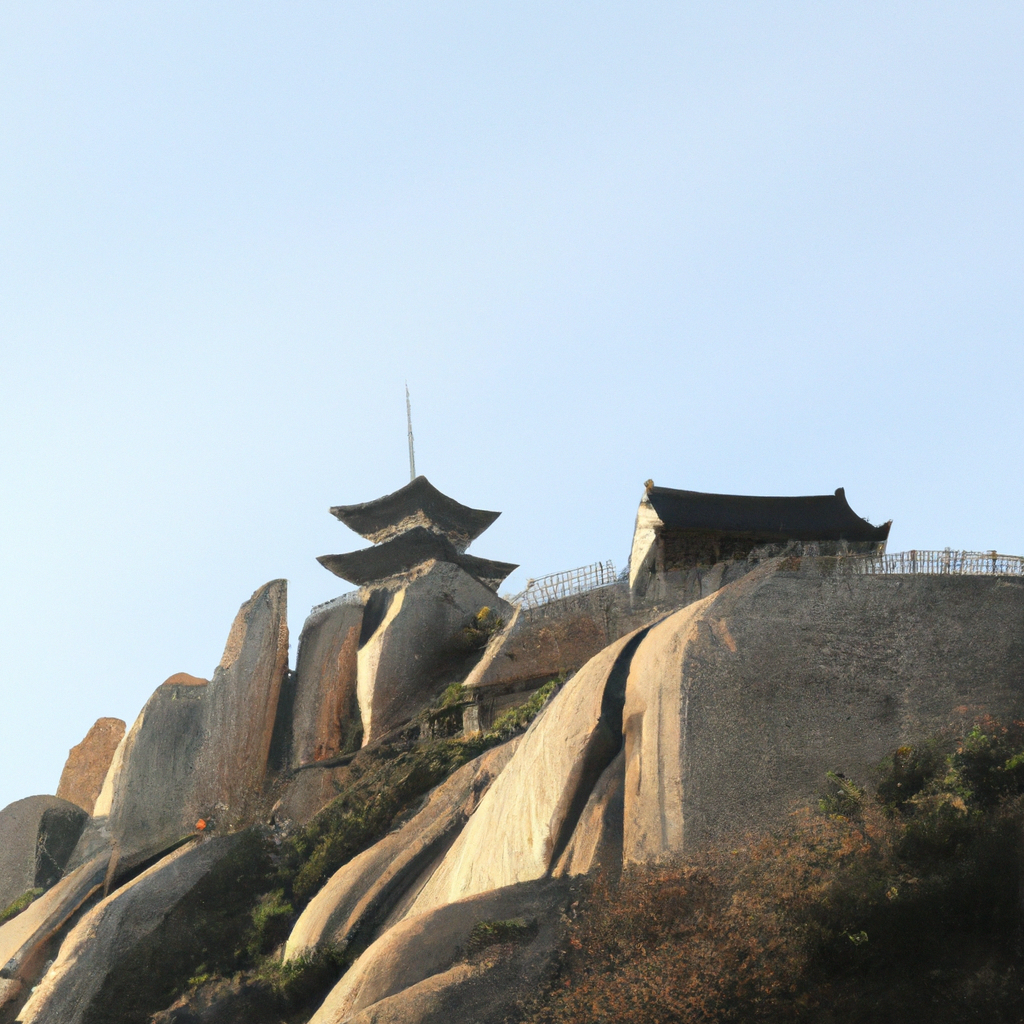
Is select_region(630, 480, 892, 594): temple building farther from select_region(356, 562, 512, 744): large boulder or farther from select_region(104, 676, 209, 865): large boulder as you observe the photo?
select_region(104, 676, 209, 865): large boulder

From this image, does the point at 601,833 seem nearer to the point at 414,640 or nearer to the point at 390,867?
the point at 390,867

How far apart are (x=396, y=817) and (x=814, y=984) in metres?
10.9

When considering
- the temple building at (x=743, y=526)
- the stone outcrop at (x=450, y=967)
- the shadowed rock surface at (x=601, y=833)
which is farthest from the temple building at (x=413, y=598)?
the stone outcrop at (x=450, y=967)

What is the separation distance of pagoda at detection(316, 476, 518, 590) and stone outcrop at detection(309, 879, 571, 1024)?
804 inches

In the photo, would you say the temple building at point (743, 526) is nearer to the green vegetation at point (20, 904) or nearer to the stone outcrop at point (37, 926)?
the stone outcrop at point (37, 926)

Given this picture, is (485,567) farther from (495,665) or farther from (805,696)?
(805,696)

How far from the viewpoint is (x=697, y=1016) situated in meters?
13.1

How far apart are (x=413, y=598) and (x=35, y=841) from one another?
1135 centimetres

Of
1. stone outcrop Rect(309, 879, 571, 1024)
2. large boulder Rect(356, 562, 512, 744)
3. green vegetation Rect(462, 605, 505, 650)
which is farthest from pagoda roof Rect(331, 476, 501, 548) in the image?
stone outcrop Rect(309, 879, 571, 1024)

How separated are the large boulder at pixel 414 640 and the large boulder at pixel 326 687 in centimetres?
40

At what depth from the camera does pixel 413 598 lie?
33.5 m

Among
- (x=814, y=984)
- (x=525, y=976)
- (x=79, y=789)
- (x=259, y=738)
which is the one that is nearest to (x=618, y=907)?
(x=525, y=976)

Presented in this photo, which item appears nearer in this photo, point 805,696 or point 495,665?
point 805,696

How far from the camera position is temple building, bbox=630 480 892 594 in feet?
93.4
